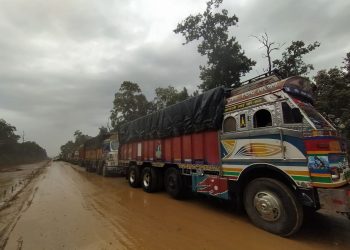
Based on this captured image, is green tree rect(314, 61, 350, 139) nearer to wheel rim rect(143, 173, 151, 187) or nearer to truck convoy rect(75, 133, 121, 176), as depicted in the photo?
wheel rim rect(143, 173, 151, 187)

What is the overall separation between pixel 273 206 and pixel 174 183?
13.5ft

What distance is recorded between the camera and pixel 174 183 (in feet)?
28.1

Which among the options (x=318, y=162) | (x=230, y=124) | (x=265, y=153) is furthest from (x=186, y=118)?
(x=318, y=162)

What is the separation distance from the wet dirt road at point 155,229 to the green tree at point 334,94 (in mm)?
11798

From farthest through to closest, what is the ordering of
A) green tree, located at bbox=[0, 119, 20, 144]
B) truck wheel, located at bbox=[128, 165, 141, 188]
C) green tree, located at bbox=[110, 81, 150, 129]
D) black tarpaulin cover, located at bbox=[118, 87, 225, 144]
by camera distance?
green tree, located at bbox=[0, 119, 20, 144], green tree, located at bbox=[110, 81, 150, 129], truck wheel, located at bbox=[128, 165, 141, 188], black tarpaulin cover, located at bbox=[118, 87, 225, 144]

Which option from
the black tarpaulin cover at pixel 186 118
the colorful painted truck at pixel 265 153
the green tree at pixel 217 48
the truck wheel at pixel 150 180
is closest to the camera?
the colorful painted truck at pixel 265 153

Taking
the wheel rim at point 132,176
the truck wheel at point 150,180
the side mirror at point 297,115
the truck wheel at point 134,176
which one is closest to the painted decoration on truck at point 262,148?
the side mirror at point 297,115

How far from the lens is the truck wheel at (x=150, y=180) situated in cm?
983

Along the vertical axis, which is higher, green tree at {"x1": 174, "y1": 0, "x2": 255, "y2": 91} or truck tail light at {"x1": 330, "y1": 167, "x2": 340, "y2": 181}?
green tree at {"x1": 174, "y1": 0, "x2": 255, "y2": 91}

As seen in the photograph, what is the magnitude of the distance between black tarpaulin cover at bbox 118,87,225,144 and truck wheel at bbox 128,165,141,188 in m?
1.40

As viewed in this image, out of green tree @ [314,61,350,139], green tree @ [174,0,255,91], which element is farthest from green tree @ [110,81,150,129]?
green tree @ [314,61,350,139]

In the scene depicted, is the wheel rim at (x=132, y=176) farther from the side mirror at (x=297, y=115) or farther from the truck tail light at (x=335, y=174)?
the truck tail light at (x=335, y=174)

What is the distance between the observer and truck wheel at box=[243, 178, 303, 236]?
186 inches

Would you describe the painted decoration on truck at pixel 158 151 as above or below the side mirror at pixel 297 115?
below
